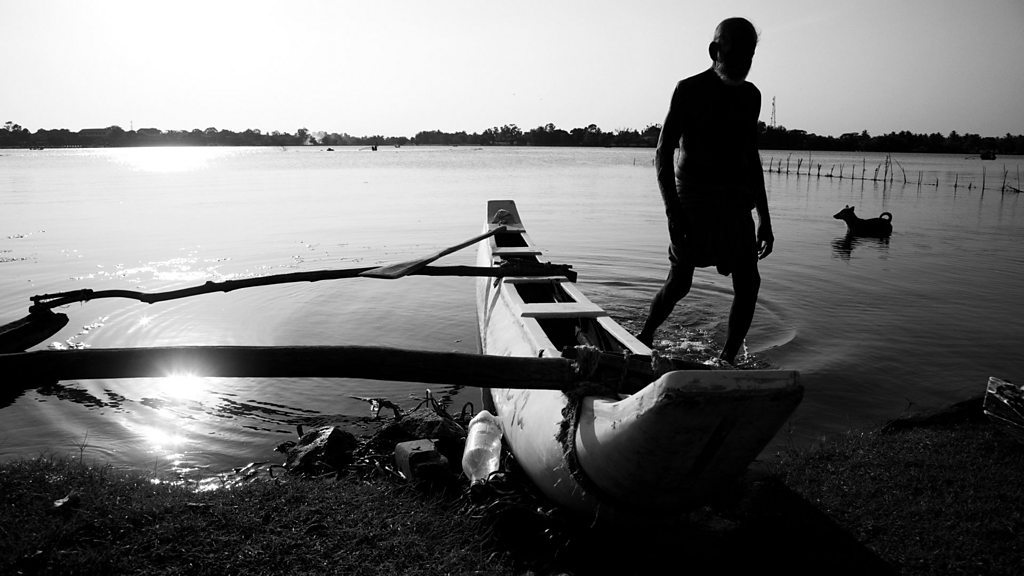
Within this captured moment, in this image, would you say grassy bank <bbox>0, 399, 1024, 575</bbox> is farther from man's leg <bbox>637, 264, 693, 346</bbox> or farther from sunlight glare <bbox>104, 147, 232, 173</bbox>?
sunlight glare <bbox>104, 147, 232, 173</bbox>

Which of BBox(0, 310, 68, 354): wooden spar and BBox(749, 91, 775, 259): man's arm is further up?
BBox(749, 91, 775, 259): man's arm

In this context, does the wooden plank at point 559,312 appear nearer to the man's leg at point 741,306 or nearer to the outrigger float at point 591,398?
the outrigger float at point 591,398

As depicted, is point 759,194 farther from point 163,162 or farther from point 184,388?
point 163,162

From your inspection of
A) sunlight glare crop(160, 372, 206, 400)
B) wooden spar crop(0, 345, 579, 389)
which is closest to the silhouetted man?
Answer: wooden spar crop(0, 345, 579, 389)

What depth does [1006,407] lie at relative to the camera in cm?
365

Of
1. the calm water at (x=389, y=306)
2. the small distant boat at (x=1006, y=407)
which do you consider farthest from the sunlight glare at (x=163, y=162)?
the small distant boat at (x=1006, y=407)

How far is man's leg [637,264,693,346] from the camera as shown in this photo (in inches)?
171

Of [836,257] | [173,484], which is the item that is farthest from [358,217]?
[173,484]

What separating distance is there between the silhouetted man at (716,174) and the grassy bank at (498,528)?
140 centimetres

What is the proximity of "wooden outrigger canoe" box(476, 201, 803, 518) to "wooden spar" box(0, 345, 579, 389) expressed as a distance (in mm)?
241

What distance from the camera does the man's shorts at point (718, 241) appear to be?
4.25 m

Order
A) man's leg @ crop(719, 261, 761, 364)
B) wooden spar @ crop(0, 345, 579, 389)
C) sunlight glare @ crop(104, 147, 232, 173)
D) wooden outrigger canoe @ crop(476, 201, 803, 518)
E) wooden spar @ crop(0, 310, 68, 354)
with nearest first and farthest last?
wooden outrigger canoe @ crop(476, 201, 803, 518), wooden spar @ crop(0, 345, 579, 389), wooden spar @ crop(0, 310, 68, 354), man's leg @ crop(719, 261, 761, 364), sunlight glare @ crop(104, 147, 232, 173)

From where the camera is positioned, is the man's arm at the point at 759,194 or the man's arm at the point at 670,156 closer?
the man's arm at the point at 670,156

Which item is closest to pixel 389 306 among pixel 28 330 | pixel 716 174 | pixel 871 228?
pixel 28 330
